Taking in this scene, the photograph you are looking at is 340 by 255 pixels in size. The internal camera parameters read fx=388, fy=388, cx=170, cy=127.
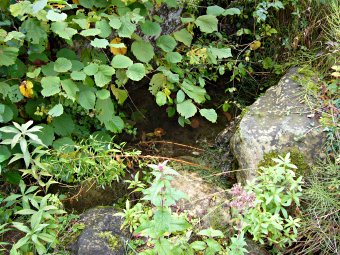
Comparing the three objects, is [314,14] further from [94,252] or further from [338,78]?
[94,252]

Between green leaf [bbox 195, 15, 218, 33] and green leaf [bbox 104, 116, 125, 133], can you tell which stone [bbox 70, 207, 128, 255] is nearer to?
green leaf [bbox 104, 116, 125, 133]

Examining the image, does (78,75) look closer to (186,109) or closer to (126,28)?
(126,28)

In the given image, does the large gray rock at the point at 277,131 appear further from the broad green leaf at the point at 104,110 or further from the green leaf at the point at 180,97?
the broad green leaf at the point at 104,110

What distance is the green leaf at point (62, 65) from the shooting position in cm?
253

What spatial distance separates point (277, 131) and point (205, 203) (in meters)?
0.68

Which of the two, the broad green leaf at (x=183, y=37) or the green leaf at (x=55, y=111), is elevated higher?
the broad green leaf at (x=183, y=37)

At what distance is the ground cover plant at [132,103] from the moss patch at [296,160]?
45 millimetres

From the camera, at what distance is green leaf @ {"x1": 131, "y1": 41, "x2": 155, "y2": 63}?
2.80 meters

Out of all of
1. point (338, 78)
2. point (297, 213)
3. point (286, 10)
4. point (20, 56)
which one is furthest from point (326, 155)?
point (20, 56)

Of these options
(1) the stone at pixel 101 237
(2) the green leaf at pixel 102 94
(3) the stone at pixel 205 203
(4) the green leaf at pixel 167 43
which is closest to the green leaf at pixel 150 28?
(4) the green leaf at pixel 167 43

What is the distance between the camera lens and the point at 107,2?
276 centimetres

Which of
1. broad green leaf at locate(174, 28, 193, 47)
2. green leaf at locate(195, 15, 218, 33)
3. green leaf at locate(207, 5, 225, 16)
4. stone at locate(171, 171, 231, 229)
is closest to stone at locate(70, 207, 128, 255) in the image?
stone at locate(171, 171, 231, 229)

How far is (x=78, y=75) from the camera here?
2.53 m

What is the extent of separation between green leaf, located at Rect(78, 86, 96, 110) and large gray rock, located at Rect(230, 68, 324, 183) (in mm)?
1016
